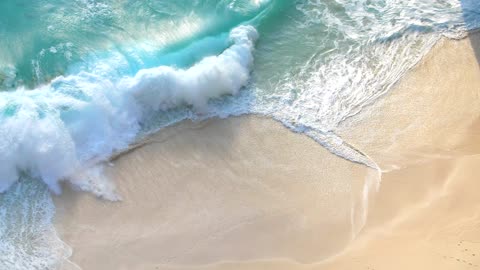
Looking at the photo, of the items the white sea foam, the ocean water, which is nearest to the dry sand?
the ocean water

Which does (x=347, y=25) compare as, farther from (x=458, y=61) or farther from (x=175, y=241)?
(x=175, y=241)

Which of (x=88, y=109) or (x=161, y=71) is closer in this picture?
(x=88, y=109)

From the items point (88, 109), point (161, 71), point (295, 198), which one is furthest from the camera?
point (161, 71)

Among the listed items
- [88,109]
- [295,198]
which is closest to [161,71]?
[88,109]

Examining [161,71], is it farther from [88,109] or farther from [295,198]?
[295,198]

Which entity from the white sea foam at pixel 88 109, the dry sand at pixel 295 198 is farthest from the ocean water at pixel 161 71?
the dry sand at pixel 295 198

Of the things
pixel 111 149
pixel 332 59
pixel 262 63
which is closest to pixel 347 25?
pixel 332 59
